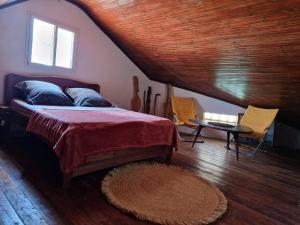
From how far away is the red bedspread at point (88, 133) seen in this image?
202 cm

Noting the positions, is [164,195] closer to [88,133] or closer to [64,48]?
[88,133]

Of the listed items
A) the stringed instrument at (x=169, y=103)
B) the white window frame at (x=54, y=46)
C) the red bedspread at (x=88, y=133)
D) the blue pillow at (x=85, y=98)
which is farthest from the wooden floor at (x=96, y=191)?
the stringed instrument at (x=169, y=103)

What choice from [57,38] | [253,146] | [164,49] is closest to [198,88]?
[164,49]

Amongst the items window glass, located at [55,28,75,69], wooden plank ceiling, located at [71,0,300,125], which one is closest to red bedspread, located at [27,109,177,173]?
wooden plank ceiling, located at [71,0,300,125]

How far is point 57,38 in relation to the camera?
411cm

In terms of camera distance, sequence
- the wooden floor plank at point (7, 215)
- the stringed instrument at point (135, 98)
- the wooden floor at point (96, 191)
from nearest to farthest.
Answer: the wooden floor plank at point (7, 215) → the wooden floor at point (96, 191) → the stringed instrument at point (135, 98)

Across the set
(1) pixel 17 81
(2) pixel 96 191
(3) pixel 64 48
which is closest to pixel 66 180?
(2) pixel 96 191

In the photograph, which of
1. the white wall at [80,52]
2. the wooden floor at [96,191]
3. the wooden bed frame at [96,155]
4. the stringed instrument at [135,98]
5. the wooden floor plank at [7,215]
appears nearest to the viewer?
the wooden floor plank at [7,215]

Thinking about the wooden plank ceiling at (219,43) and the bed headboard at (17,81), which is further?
the bed headboard at (17,81)

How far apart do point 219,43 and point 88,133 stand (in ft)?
7.14

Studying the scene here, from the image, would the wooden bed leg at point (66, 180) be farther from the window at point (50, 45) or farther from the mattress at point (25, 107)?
the window at point (50, 45)

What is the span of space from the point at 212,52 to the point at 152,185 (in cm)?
218

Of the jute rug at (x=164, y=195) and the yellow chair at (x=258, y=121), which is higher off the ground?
the yellow chair at (x=258, y=121)

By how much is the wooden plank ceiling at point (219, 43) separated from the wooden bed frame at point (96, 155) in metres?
1.37
